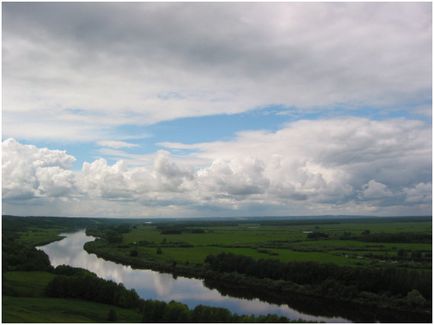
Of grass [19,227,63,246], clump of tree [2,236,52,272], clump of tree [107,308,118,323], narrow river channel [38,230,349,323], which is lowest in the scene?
narrow river channel [38,230,349,323]

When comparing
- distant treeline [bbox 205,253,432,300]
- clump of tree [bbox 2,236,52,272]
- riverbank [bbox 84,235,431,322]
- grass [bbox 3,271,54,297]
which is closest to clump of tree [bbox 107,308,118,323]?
grass [bbox 3,271,54,297]

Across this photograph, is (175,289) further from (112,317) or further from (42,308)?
(42,308)

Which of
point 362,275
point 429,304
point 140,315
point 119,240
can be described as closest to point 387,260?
point 362,275

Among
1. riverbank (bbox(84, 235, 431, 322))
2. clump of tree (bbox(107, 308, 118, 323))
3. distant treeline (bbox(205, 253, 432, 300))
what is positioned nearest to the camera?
clump of tree (bbox(107, 308, 118, 323))

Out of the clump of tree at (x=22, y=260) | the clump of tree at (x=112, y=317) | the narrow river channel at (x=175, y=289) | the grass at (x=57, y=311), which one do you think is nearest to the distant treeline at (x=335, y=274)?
the narrow river channel at (x=175, y=289)

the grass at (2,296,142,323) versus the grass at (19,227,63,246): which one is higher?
the grass at (2,296,142,323)

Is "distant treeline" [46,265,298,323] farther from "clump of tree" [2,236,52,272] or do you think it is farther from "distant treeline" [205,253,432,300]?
"distant treeline" [205,253,432,300]

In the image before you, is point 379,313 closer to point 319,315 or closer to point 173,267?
point 319,315
